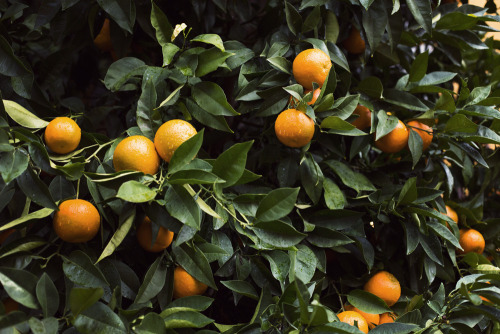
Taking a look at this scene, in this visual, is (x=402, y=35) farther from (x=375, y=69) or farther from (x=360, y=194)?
(x=360, y=194)

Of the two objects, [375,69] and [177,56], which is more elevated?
[177,56]

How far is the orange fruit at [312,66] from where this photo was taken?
2.98ft

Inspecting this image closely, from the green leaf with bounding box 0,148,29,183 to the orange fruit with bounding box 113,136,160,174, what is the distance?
134mm

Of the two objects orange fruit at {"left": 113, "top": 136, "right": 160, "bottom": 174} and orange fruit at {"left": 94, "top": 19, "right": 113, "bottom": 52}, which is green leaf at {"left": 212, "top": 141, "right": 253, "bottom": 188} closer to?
orange fruit at {"left": 113, "top": 136, "right": 160, "bottom": 174}

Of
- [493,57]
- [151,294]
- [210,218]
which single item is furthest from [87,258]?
[493,57]

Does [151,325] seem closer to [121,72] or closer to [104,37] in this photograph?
[121,72]

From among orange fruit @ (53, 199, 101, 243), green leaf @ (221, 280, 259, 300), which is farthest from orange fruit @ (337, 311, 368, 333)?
orange fruit @ (53, 199, 101, 243)

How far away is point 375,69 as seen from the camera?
1.32 meters

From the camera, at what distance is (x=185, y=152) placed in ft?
2.42

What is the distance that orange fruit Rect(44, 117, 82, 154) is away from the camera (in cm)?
83

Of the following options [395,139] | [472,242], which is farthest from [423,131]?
[472,242]

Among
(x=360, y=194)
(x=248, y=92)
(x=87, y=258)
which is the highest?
(x=248, y=92)

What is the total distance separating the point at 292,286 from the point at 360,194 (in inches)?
12.6

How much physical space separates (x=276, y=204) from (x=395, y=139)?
0.40m
